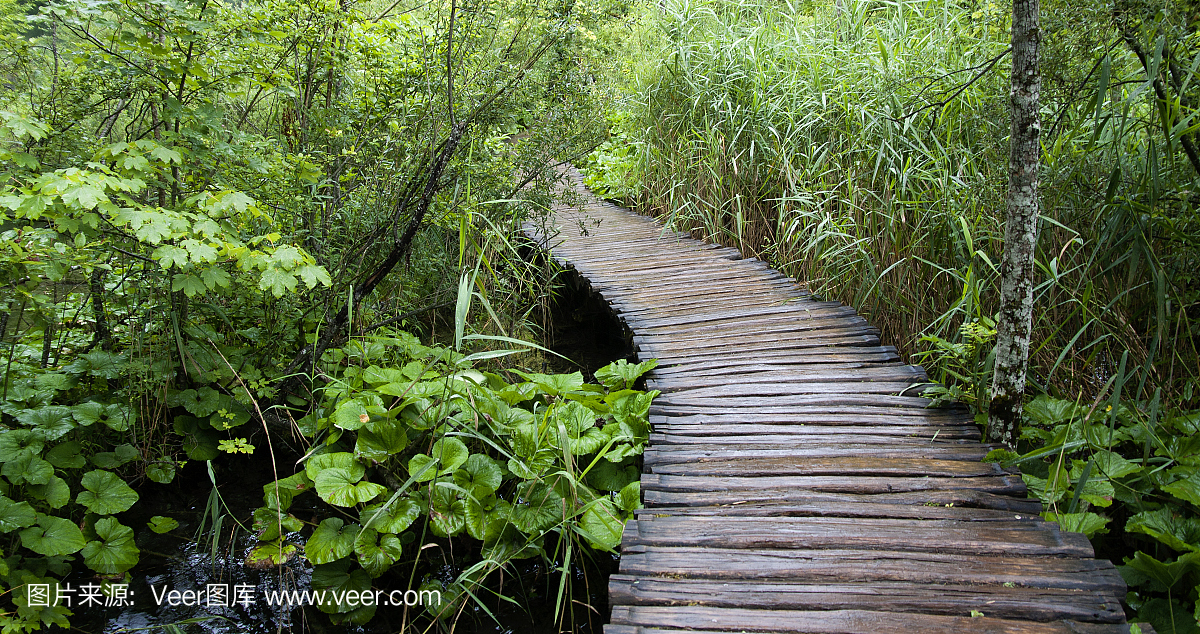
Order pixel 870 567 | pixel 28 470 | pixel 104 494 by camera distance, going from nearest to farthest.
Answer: pixel 870 567 < pixel 28 470 < pixel 104 494

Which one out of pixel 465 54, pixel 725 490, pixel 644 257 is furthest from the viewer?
pixel 644 257

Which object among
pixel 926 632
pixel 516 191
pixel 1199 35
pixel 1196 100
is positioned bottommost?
pixel 926 632

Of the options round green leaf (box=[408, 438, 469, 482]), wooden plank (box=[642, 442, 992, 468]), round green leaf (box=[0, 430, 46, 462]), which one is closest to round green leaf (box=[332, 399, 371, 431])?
round green leaf (box=[408, 438, 469, 482])

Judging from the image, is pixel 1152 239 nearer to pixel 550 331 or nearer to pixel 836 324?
pixel 836 324

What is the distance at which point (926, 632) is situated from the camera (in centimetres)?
162

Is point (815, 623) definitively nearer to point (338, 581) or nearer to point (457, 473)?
point (457, 473)

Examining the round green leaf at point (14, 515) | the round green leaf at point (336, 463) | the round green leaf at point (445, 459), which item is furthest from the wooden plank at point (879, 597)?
the round green leaf at point (14, 515)

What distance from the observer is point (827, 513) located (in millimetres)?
2096

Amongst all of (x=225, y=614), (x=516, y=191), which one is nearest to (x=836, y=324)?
(x=516, y=191)

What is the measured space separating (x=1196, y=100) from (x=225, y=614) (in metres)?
4.04

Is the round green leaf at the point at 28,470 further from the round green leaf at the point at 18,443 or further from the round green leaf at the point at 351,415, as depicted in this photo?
the round green leaf at the point at 351,415

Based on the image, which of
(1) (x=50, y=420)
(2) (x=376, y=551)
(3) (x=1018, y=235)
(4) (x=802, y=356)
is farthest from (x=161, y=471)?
(3) (x=1018, y=235)

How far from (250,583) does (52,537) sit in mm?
666

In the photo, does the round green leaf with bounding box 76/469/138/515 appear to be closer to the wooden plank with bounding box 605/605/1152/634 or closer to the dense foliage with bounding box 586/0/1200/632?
the wooden plank with bounding box 605/605/1152/634
